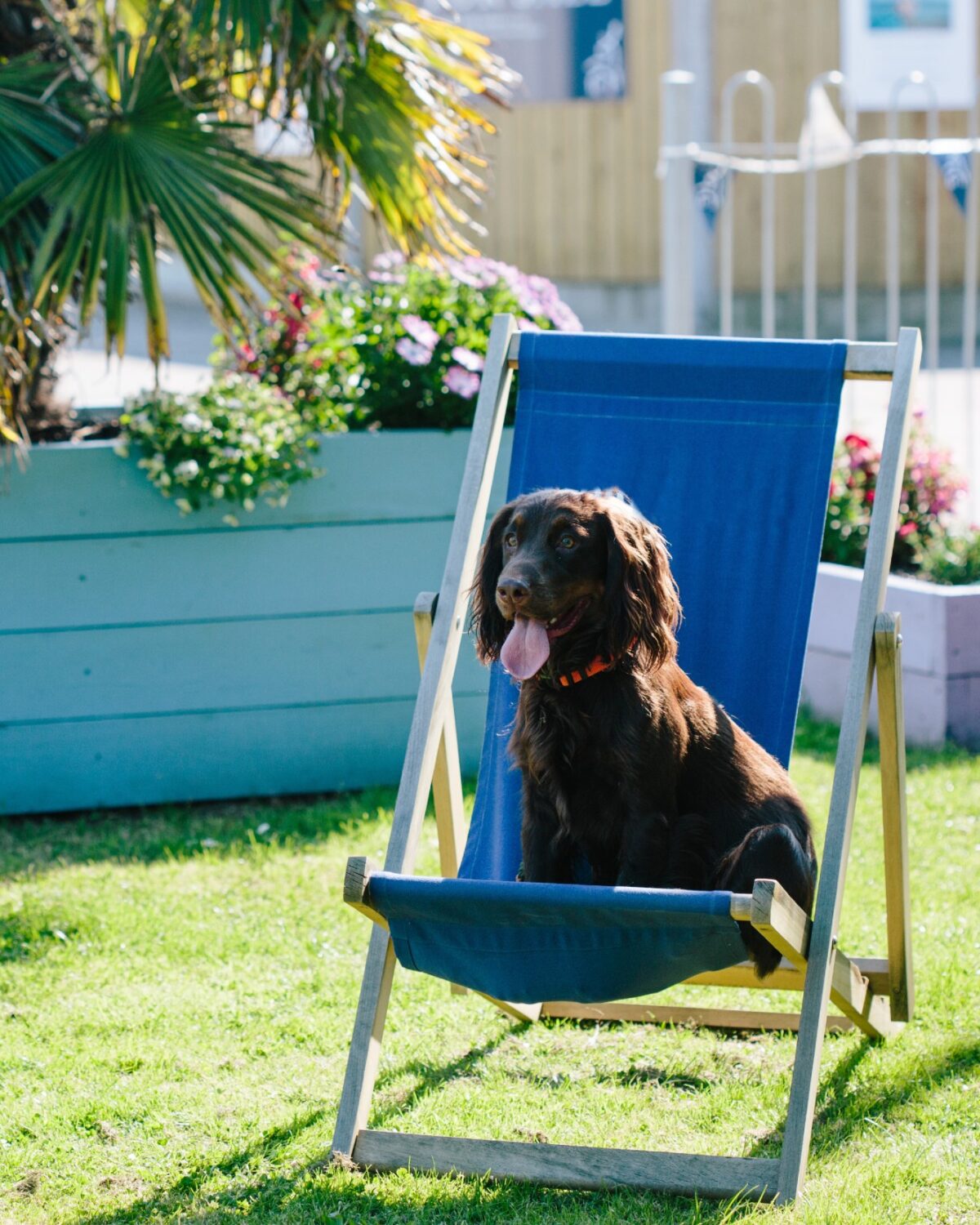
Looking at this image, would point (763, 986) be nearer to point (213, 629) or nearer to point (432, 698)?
point (432, 698)

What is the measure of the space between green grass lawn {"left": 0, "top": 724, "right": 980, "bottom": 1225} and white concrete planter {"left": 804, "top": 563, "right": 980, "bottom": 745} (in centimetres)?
70

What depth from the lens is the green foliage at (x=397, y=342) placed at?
190 inches

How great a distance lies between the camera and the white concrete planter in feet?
15.9

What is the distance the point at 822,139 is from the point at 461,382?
11.9 feet

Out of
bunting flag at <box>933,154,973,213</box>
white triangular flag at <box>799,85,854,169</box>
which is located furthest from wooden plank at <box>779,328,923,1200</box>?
white triangular flag at <box>799,85,854,169</box>

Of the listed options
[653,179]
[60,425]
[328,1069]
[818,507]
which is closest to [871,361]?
[818,507]

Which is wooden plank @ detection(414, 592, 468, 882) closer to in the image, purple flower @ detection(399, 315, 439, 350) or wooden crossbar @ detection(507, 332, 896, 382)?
wooden crossbar @ detection(507, 332, 896, 382)

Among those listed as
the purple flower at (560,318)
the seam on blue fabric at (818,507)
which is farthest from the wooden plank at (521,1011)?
the purple flower at (560,318)

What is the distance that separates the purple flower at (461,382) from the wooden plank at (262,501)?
4.8 inches

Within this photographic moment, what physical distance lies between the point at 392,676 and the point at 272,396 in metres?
0.93

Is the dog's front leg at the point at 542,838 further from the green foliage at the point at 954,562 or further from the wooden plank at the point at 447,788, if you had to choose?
the green foliage at the point at 954,562

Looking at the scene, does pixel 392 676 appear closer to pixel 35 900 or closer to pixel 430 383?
pixel 430 383

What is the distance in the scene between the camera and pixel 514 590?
8.61 ft

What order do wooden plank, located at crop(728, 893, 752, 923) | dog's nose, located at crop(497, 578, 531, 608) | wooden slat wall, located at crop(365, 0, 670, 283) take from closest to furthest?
wooden plank, located at crop(728, 893, 752, 923) < dog's nose, located at crop(497, 578, 531, 608) < wooden slat wall, located at crop(365, 0, 670, 283)
